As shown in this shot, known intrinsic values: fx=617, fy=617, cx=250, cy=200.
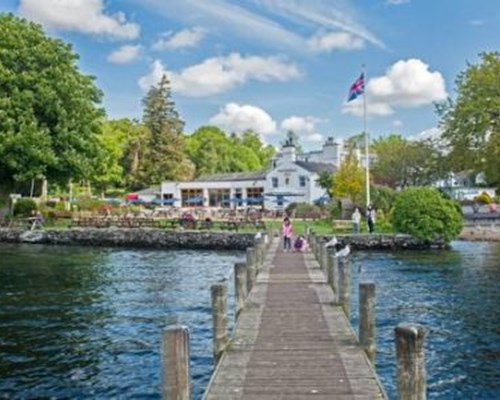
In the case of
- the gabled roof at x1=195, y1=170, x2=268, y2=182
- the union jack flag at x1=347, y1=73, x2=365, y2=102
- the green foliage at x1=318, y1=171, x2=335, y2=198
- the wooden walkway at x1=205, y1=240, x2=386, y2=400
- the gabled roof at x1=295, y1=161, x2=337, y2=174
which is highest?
the union jack flag at x1=347, y1=73, x2=365, y2=102

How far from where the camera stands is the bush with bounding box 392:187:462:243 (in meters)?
35.8

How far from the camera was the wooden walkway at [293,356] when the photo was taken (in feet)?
24.7

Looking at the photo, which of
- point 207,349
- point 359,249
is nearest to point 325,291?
point 207,349

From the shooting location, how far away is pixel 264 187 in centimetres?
6919

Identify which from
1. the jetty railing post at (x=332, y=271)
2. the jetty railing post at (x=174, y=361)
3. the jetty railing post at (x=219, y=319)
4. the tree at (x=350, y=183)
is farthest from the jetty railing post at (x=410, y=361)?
the tree at (x=350, y=183)

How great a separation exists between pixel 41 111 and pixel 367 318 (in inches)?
1490

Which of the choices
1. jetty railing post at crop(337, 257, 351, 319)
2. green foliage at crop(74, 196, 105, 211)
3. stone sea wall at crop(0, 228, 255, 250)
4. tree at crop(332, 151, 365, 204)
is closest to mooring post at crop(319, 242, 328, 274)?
jetty railing post at crop(337, 257, 351, 319)

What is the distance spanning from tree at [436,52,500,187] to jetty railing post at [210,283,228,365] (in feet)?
147

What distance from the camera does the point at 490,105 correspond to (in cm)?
5119

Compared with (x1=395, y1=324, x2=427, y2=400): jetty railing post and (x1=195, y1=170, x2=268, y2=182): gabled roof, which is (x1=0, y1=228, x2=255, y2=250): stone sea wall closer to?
(x1=195, y1=170, x2=268, y2=182): gabled roof

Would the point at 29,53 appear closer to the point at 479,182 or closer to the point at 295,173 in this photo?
the point at 295,173

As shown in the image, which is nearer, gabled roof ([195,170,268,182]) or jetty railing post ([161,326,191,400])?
jetty railing post ([161,326,191,400])

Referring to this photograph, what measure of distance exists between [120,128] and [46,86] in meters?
53.9

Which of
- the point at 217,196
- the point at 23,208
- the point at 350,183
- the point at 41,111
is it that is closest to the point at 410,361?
the point at 41,111
